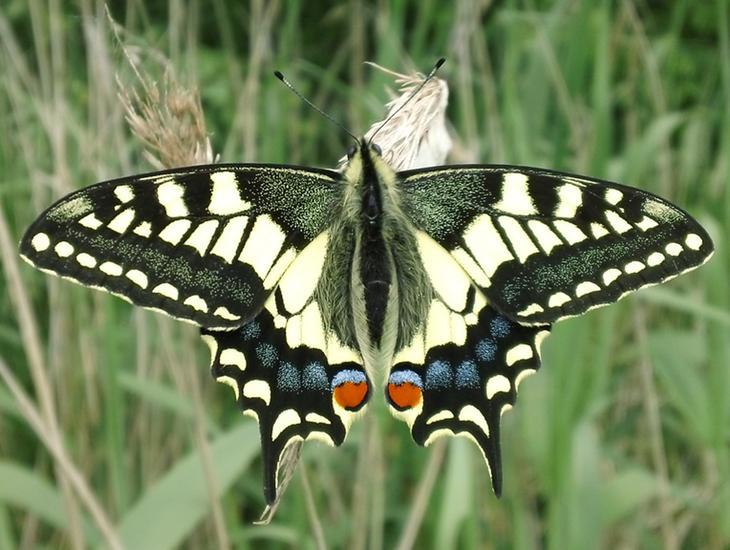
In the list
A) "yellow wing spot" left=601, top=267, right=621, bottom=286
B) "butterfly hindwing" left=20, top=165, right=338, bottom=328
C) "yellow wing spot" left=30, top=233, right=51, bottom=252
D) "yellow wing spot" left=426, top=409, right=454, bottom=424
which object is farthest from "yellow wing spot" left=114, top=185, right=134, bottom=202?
"yellow wing spot" left=601, top=267, right=621, bottom=286

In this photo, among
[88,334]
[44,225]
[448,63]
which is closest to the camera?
[44,225]

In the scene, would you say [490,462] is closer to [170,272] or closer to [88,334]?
[170,272]

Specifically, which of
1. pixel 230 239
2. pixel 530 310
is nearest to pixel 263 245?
pixel 230 239

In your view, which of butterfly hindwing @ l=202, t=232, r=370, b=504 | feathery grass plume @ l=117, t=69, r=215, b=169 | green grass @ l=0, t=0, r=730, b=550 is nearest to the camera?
feathery grass plume @ l=117, t=69, r=215, b=169

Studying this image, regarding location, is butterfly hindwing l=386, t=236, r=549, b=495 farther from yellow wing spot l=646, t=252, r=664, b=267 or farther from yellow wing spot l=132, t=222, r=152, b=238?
yellow wing spot l=132, t=222, r=152, b=238

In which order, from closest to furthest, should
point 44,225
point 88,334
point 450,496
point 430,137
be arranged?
point 44,225 < point 430,137 < point 450,496 < point 88,334

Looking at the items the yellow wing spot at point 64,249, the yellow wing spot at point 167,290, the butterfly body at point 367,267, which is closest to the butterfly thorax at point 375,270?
the butterfly body at point 367,267

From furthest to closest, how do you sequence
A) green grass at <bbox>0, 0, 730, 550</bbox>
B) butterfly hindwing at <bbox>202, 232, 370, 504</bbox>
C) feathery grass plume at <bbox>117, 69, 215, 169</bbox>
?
green grass at <bbox>0, 0, 730, 550</bbox>, butterfly hindwing at <bbox>202, 232, 370, 504</bbox>, feathery grass plume at <bbox>117, 69, 215, 169</bbox>

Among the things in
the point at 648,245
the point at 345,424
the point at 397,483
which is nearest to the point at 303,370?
the point at 345,424
